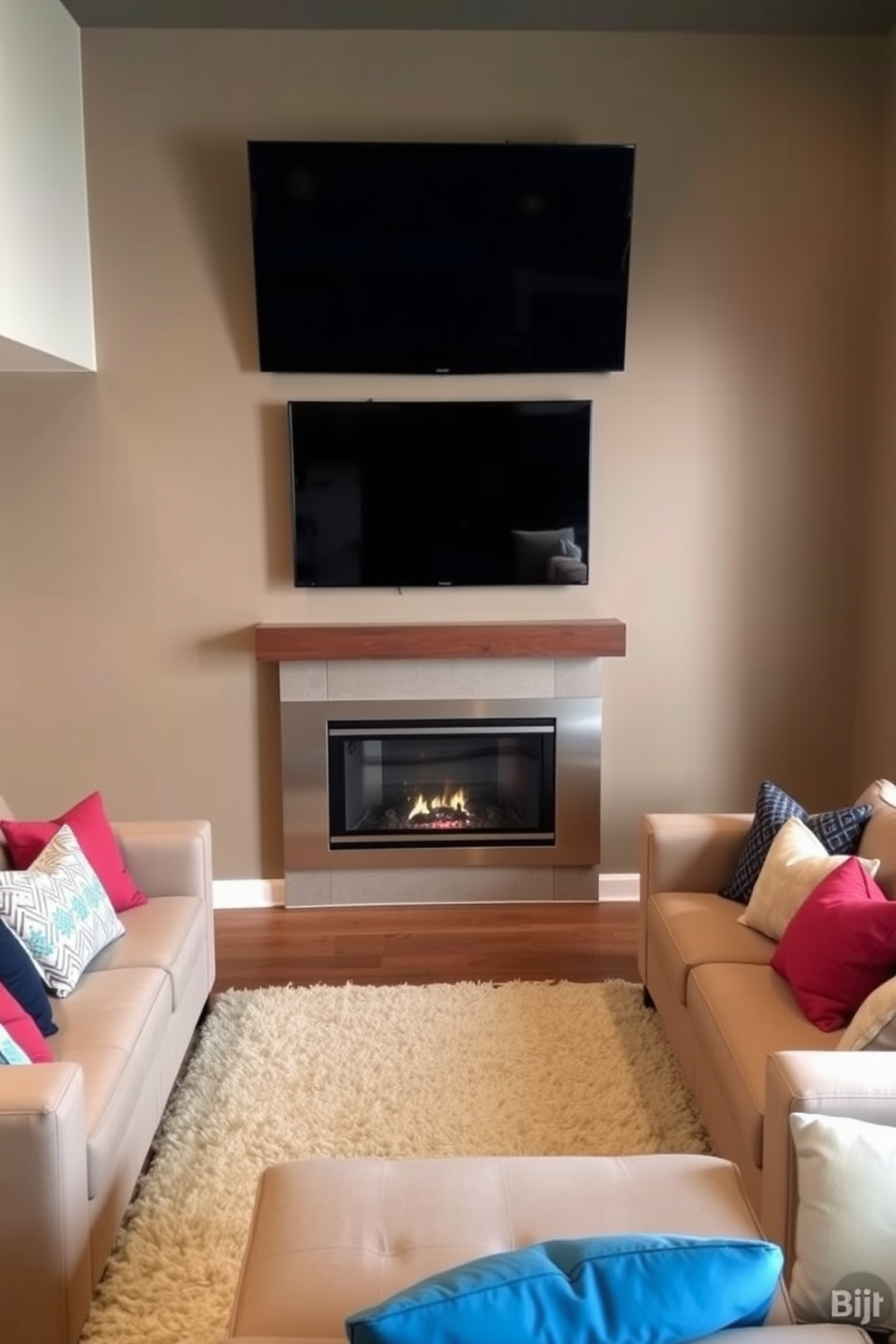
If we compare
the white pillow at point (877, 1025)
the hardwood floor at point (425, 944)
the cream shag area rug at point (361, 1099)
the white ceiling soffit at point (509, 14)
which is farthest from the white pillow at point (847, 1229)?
the white ceiling soffit at point (509, 14)

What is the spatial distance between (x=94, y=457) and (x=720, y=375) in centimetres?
241

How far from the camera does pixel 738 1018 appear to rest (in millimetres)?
2383

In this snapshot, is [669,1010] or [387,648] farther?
[387,648]

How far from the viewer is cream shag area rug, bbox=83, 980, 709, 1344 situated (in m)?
2.21

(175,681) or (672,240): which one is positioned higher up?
(672,240)

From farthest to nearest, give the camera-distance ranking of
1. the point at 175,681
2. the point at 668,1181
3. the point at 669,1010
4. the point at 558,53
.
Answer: the point at 175,681 < the point at 558,53 < the point at 669,1010 < the point at 668,1181

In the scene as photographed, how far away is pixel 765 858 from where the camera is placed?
116 inches

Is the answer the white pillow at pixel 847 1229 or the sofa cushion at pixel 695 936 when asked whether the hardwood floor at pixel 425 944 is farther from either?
the white pillow at pixel 847 1229

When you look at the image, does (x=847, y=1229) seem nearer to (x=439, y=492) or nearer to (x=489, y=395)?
(x=439, y=492)

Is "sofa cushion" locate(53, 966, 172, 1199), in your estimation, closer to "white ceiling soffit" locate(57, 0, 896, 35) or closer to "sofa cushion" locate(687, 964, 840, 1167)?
"sofa cushion" locate(687, 964, 840, 1167)

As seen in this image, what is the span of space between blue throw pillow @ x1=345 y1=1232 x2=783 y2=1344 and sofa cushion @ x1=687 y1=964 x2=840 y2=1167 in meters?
0.82

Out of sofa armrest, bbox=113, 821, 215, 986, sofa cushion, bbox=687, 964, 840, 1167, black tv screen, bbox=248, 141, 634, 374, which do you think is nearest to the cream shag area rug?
sofa cushion, bbox=687, 964, 840, 1167

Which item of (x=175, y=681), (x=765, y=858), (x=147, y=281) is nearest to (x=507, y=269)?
(x=147, y=281)

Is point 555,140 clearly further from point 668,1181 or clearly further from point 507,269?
point 668,1181
